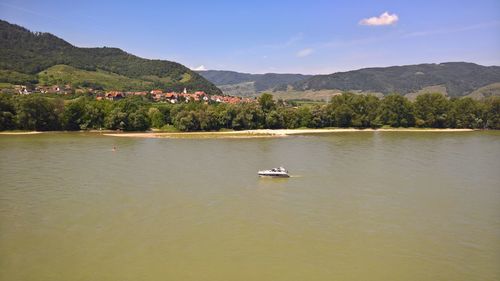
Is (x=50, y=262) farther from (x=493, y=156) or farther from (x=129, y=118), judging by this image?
(x=129, y=118)

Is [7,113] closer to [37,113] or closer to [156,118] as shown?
[37,113]

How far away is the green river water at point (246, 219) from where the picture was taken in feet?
68.0

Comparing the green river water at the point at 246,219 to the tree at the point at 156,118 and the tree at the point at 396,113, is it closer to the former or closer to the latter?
the tree at the point at 156,118

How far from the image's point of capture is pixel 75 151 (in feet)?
197

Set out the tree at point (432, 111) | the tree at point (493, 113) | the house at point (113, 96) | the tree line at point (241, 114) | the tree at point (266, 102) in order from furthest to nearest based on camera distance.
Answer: the house at point (113, 96)
the tree at point (432, 111)
the tree at point (493, 113)
the tree at point (266, 102)
the tree line at point (241, 114)

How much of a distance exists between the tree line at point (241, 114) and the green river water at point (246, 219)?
42.4m

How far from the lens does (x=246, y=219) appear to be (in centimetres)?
2816

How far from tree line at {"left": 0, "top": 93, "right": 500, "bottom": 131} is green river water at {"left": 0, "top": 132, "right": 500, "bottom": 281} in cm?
4241

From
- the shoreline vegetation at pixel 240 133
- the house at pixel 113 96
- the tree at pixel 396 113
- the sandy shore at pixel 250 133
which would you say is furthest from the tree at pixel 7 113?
the tree at pixel 396 113

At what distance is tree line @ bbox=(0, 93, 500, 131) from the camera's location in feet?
298

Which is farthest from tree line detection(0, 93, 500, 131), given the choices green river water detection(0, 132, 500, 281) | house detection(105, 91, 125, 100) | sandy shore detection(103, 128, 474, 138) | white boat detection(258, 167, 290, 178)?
white boat detection(258, 167, 290, 178)

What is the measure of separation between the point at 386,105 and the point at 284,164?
7357 centimetres

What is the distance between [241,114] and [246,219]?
75258mm

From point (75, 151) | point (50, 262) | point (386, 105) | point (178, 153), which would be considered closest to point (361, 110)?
point (386, 105)
